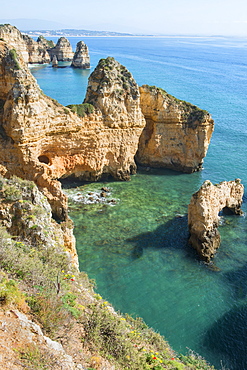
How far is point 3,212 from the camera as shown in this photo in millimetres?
16203

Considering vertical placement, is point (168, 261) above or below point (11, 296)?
below

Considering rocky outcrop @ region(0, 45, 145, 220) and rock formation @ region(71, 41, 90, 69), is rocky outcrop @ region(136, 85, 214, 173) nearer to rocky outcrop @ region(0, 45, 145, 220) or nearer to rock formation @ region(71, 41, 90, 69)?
rocky outcrop @ region(0, 45, 145, 220)

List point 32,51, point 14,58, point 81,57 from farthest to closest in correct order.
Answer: point 32,51
point 81,57
point 14,58

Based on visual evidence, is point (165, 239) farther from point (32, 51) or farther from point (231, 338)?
point (32, 51)

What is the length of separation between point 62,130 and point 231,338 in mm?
22866

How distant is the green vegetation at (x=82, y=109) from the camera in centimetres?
3347

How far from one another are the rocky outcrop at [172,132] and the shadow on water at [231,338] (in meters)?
24.2

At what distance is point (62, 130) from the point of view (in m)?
32.4

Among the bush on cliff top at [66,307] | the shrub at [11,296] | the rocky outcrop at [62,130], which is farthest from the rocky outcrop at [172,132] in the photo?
the shrub at [11,296]

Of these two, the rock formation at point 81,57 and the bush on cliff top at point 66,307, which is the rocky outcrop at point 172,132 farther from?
the rock formation at point 81,57

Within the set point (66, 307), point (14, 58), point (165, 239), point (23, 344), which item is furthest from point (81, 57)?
point (23, 344)

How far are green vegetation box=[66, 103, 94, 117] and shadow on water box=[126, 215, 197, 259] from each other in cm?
1380

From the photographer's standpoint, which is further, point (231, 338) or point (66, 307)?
point (231, 338)

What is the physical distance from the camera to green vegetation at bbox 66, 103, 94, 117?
33.5m
